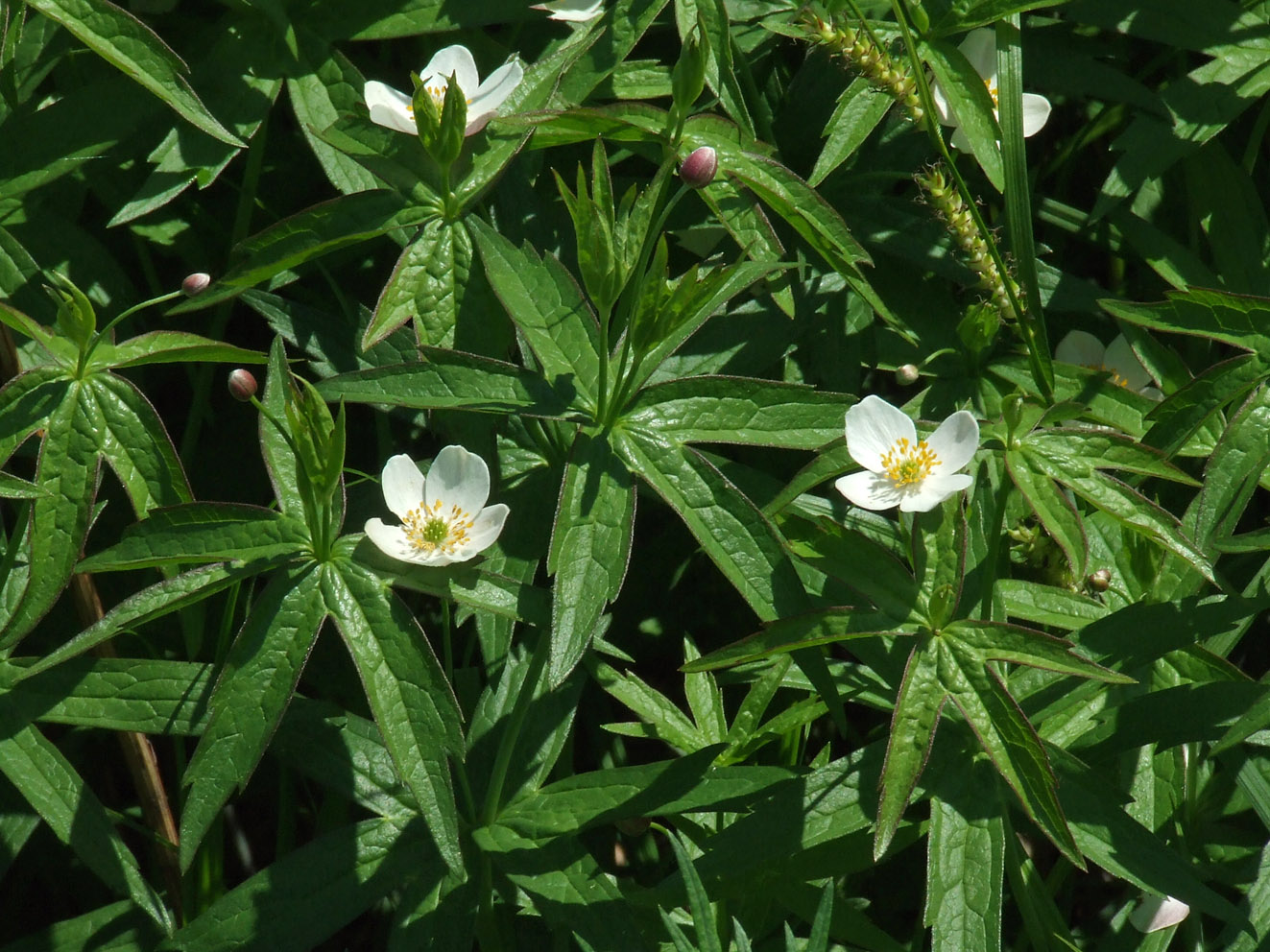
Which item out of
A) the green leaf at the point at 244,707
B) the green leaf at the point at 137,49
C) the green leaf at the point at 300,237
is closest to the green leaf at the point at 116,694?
the green leaf at the point at 244,707

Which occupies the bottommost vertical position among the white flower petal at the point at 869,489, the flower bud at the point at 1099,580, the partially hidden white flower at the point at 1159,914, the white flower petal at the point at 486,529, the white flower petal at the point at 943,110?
the partially hidden white flower at the point at 1159,914

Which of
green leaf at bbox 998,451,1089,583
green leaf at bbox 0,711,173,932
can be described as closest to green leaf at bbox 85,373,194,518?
green leaf at bbox 0,711,173,932

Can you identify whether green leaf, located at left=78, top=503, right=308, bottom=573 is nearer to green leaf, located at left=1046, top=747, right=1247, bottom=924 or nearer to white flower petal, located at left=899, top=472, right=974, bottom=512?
white flower petal, located at left=899, top=472, right=974, bottom=512

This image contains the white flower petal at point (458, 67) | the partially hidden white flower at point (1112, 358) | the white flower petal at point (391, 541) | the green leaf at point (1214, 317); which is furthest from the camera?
the partially hidden white flower at point (1112, 358)

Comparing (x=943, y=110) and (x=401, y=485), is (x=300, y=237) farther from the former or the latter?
(x=943, y=110)

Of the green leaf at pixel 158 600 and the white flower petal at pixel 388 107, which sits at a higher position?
the white flower petal at pixel 388 107

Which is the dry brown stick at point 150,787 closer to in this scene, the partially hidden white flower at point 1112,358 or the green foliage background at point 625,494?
the green foliage background at point 625,494
